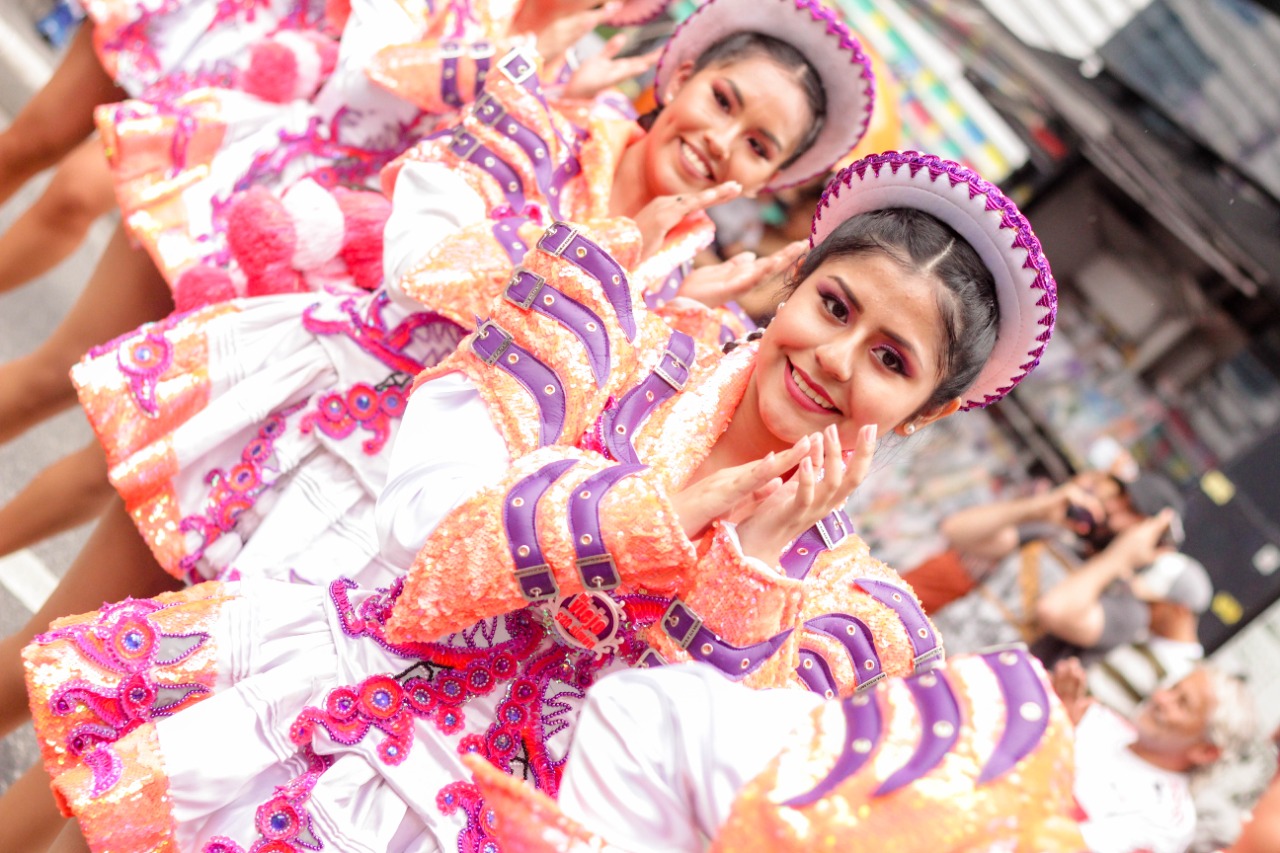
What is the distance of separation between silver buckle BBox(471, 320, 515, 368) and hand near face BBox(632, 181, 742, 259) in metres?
0.32

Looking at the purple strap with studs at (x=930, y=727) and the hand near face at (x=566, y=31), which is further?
the hand near face at (x=566, y=31)

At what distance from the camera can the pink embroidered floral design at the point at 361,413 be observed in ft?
4.44

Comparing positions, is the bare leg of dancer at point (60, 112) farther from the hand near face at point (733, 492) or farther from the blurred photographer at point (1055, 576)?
the blurred photographer at point (1055, 576)

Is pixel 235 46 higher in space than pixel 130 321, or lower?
higher

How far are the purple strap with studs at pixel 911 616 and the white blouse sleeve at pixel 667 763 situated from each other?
1.24ft

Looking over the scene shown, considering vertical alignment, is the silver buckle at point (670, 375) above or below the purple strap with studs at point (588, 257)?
below

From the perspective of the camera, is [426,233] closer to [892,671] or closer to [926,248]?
[926,248]

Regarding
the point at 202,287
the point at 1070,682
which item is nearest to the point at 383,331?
the point at 202,287

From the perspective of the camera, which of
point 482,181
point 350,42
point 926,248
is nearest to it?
point 926,248

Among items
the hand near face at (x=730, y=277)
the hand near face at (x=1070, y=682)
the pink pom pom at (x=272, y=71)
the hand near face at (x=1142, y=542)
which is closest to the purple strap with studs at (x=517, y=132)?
the hand near face at (x=730, y=277)

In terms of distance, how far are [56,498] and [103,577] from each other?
0.27m

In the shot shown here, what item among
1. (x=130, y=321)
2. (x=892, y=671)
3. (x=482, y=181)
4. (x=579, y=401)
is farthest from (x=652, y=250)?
(x=130, y=321)

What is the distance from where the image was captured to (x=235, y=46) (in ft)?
6.28

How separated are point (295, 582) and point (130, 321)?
2.51 feet
